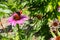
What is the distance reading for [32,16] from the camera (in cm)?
275

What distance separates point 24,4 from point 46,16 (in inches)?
12.7

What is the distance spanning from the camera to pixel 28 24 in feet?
8.81

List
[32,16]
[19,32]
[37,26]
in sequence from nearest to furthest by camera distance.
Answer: [19,32] → [37,26] → [32,16]

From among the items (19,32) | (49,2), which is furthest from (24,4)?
(19,32)

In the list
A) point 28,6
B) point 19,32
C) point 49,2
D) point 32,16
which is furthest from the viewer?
point 28,6

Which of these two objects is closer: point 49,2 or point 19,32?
point 19,32

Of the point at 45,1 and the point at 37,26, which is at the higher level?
the point at 45,1

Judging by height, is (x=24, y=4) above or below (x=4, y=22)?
above

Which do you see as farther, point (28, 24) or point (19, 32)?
point (28, 24)

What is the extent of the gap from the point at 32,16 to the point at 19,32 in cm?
74

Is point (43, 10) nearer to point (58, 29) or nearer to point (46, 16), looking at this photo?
point (46, 16)

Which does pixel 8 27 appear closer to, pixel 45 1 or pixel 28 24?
pixel 28 24

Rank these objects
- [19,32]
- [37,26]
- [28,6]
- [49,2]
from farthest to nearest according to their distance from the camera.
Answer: [28,6] → [49,2] → [37,26] → [19,32]

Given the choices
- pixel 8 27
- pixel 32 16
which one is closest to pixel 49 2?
pixel 32 16
